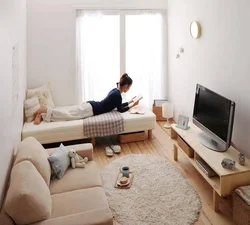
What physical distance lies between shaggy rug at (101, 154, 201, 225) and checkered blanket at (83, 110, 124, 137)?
0.61 meters

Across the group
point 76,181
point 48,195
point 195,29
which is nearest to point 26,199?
point 48,195

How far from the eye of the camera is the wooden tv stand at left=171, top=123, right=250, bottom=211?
2.94 metres

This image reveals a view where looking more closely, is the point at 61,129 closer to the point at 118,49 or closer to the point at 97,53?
the point at 97,53

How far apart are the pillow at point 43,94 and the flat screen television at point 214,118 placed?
245 cm

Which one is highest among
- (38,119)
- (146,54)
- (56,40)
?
(56,40)

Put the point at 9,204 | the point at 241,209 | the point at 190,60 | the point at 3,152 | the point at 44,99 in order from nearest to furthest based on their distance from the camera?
1. the point at 9,204
2. the point at 3,152
3. the point at 241,209
4. the point at 190,60
5. the point at 44,99

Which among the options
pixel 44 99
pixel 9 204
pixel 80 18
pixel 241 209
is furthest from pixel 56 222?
pixel 80 18

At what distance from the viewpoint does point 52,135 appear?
173 inches

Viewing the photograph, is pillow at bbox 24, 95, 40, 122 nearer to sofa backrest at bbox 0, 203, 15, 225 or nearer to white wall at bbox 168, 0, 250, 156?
white wall at bbox 168, 0, 250, 156

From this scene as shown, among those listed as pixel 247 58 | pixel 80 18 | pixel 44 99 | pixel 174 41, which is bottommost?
pixel 44 99

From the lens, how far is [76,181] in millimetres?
3006

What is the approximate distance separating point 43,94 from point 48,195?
280cm

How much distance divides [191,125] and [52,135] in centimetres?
193

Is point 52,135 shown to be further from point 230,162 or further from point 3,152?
point 230,162
